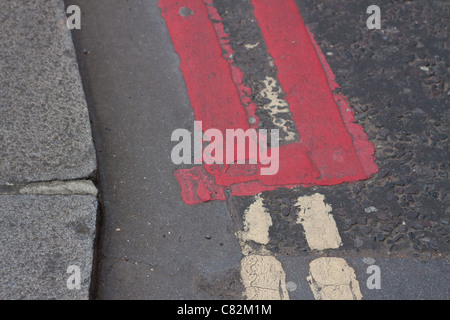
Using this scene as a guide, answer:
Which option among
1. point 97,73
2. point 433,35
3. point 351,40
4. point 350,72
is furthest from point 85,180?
point 433,35

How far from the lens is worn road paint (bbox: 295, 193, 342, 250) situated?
242 cm

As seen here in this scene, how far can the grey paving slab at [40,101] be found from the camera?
2.43 meters

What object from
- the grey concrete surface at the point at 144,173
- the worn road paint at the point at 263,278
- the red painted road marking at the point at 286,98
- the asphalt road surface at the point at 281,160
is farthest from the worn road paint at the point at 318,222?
the grey concrete surface at the point at 144,173

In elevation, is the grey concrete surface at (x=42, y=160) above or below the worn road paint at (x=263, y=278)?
above

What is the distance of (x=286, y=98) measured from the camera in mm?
2977

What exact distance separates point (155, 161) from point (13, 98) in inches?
31.3

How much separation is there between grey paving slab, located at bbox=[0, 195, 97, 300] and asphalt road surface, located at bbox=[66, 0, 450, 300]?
12cm

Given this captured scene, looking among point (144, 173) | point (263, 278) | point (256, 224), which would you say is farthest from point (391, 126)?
point (144, 173)

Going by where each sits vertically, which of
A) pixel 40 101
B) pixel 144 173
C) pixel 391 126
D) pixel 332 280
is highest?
pixel 40 101

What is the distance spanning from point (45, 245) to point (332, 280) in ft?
4.17

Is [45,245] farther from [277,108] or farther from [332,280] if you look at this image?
[277,108]

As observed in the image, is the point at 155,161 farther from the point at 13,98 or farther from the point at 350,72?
the point at 350,72

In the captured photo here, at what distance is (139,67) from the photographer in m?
3.05

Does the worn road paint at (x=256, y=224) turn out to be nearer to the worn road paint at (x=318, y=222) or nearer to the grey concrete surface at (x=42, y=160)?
the worn road paint at (x=318, y=222)
